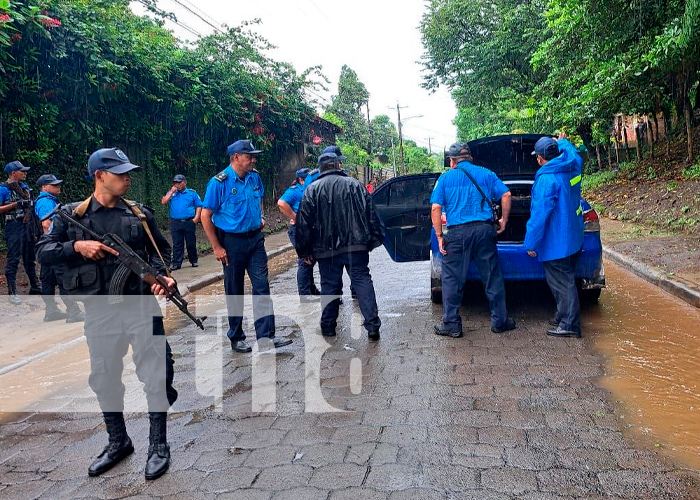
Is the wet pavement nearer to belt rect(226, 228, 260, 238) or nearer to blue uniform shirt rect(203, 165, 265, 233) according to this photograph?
belt rect(226, 228, 260, 238)

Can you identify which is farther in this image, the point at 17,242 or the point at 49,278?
the point at 17,242


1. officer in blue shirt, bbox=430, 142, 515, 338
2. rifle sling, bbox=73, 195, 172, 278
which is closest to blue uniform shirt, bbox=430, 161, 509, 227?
officer in blue shirt, bbox=430, 142, 515, 338

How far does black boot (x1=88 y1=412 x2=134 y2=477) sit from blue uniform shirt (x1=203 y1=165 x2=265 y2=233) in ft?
7.64

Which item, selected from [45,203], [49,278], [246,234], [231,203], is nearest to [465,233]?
[246,234]

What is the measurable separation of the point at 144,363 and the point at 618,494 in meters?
2.59

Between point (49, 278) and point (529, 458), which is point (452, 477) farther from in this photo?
point (49, 278)

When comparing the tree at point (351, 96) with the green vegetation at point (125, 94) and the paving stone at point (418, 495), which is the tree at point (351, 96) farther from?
the paving stone at point (418, 495)

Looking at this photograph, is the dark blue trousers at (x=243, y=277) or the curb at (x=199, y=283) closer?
the dark blue trousers at (x=243, y=277)

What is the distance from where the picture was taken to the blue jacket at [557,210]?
539 centimetres

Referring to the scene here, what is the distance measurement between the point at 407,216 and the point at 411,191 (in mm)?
325

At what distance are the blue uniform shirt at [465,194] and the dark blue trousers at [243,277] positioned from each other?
1809 millimetres

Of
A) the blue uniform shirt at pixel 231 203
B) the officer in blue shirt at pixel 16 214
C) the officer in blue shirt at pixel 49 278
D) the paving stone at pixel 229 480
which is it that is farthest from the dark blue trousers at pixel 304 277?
the paving stone at pixel 229 480

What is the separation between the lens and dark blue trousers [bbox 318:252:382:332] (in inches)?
223

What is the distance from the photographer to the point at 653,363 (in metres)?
4.61
